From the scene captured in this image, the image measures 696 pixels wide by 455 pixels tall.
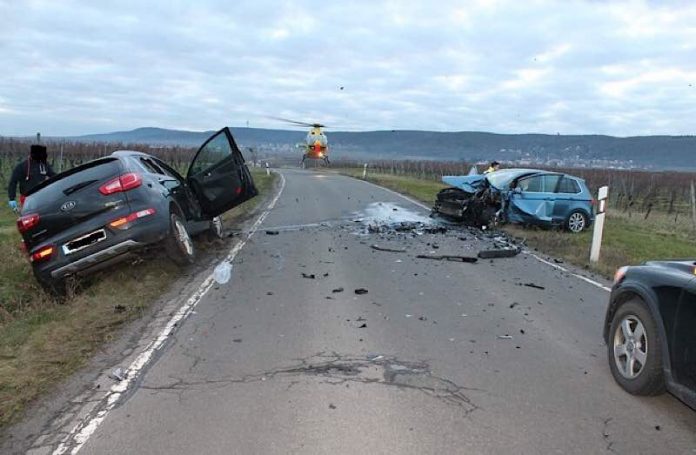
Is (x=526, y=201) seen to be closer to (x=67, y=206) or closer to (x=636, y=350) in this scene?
(x=636, y=350)

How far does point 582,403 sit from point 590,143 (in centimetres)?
16495

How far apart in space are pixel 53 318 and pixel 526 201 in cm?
1095

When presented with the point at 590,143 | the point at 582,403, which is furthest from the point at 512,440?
the point at 590,143

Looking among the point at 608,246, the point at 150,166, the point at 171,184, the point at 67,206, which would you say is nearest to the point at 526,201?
the point at 608,246

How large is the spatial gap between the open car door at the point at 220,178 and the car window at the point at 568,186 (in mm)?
8360

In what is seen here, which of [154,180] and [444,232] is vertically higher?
[154,180]

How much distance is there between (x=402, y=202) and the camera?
70.5 ft

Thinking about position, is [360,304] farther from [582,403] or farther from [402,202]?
[402,202]

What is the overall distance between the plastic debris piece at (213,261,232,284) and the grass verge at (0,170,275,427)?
549mm

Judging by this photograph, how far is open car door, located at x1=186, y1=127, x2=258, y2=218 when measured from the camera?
31.2ft

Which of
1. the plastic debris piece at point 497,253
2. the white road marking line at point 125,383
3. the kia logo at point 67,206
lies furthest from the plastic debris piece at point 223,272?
the plastic debris piece at point 497,253

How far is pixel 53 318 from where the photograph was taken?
617cm

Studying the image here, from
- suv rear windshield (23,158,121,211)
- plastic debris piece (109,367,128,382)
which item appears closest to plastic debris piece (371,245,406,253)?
suv rear windshield (23,158,121,211)

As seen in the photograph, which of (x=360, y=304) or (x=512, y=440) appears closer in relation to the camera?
(x=512, y=440)
